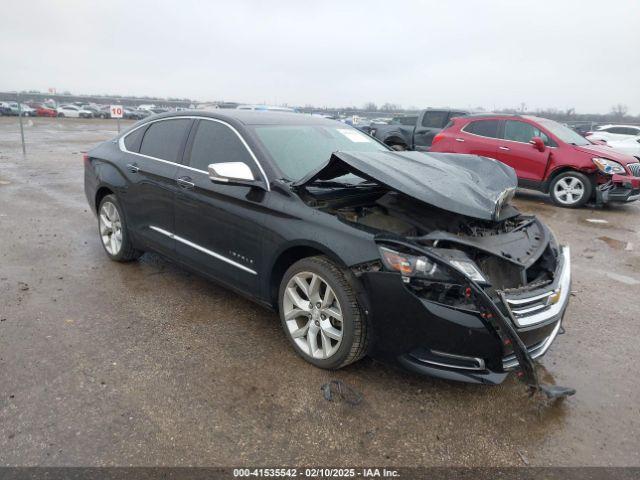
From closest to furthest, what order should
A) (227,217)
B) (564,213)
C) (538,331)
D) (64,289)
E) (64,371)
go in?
1. (538,331)
2. (64,371)
3. (227,217)
4. (64,289)
5. (564,213)

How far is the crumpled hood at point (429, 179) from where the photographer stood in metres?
2.91

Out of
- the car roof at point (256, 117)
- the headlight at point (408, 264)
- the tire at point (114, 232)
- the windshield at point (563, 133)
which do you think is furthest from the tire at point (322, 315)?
the windshield at point (563, 133)

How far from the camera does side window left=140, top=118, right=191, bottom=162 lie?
13.8 ft

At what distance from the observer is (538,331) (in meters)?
2.73

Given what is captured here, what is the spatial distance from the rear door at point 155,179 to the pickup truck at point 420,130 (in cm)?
909

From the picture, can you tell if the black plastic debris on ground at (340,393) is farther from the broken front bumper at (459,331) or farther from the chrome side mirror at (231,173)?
the chrome side mirror at (231,173)

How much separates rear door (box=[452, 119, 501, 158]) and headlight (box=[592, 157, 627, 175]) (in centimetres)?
181

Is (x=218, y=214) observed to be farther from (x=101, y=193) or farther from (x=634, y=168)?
(x=634, y=168)

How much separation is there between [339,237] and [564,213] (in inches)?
278

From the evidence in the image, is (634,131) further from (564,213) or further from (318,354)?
(318,354)

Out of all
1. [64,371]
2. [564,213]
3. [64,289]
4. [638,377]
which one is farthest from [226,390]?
[564,213]

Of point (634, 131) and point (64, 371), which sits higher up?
point (634, 131)

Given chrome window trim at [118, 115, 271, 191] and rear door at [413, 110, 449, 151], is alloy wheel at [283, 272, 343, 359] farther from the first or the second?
rear door at [413, 110, 449, 151]

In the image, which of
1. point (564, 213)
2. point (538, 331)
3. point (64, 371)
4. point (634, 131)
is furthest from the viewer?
point (634, 131)
